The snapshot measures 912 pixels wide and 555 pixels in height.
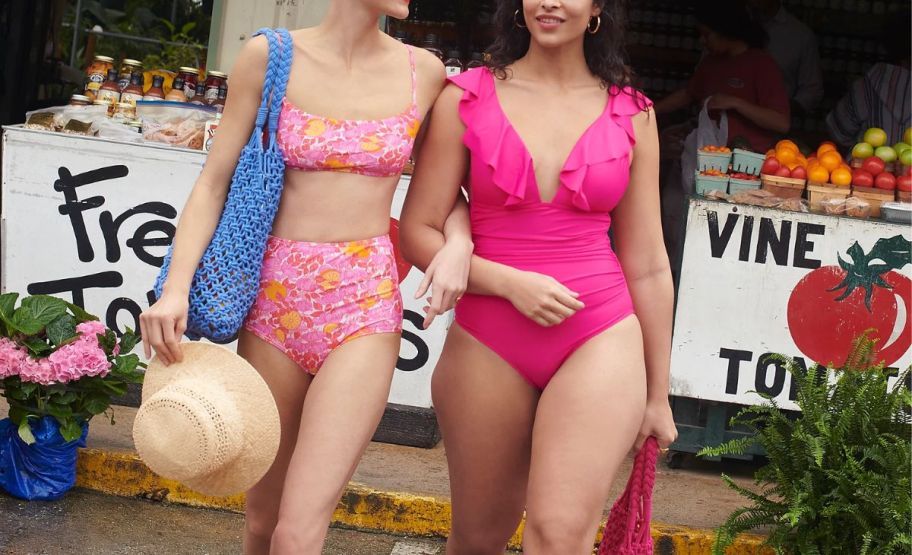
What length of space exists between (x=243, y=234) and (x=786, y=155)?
3.88 m

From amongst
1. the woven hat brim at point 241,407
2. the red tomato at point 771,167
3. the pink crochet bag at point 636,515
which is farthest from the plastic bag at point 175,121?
the pink crochet bag at point 636,515

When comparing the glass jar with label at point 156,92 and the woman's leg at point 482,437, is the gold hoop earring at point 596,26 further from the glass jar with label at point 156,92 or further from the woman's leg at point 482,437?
the glass jar with label at point 156,92

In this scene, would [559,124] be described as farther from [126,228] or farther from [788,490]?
[126,228]

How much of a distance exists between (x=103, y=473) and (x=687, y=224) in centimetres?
288

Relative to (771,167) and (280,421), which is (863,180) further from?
(280,421)

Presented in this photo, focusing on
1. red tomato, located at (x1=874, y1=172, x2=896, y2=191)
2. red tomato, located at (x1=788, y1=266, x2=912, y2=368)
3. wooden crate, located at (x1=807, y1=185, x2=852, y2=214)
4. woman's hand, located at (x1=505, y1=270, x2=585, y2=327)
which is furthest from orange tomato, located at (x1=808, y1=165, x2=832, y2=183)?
woman's hand, located at (x1=505, y1=270, x2=585, y2=327)

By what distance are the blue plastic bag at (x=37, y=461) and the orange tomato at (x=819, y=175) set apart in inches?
141

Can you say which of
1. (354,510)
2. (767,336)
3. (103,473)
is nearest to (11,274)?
(103,473)

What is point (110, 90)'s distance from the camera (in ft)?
20.9

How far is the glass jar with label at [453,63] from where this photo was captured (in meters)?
6.19

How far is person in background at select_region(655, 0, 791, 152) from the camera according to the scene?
7.11 metres

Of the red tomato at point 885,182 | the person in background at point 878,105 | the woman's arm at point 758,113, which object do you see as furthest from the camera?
the person in background at point 878,105

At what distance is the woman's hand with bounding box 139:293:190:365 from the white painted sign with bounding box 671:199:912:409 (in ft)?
11.0

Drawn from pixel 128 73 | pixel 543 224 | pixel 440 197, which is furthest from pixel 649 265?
pixel 128 73
